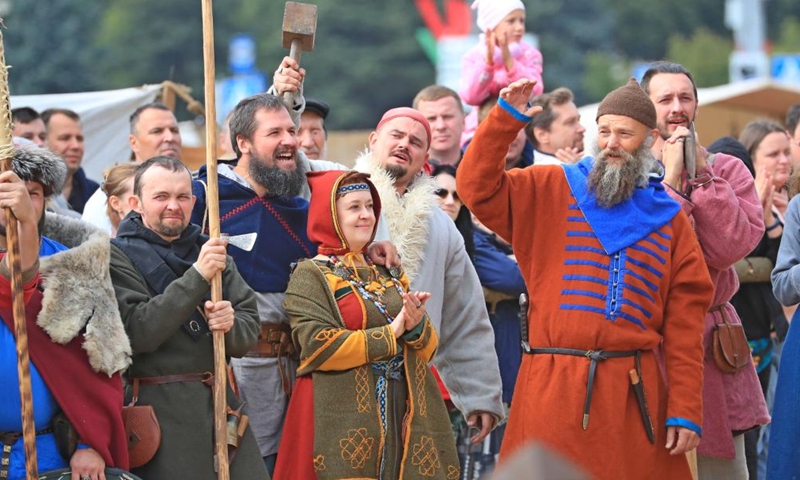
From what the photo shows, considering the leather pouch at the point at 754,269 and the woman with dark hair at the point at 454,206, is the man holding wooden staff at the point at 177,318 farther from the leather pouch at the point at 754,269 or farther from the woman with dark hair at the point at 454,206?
the leather pouch at the point at 754,269

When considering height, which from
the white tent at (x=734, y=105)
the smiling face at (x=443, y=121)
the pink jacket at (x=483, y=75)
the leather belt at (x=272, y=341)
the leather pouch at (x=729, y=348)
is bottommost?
the leather pouch at (x=729, y=348)

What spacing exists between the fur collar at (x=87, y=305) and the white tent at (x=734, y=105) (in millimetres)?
6364

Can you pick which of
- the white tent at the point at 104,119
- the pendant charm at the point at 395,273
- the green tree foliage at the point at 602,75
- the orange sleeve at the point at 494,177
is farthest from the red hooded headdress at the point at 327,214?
the green tree foliage at the point at 602,75

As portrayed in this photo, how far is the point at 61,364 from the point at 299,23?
1.94m

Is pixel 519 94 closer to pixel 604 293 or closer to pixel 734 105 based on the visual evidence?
pixel 604 293

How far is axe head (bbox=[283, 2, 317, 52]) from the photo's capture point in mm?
6543

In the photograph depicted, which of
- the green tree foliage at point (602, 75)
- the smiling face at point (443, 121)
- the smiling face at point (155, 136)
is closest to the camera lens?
the smiling face at point (443, 121)

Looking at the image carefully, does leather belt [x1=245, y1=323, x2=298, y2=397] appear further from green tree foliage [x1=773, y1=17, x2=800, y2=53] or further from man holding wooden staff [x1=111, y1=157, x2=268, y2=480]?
green tree foliage [x1=773, y1=17, x2=800, y2=53]

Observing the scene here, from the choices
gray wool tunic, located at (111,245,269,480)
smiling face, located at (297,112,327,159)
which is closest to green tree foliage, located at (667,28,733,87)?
smiling face, located at (297,112,327,159)

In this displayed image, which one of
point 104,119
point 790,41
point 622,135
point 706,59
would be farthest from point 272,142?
point 790,41

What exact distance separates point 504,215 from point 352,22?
162 feet

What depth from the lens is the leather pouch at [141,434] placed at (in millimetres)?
5629

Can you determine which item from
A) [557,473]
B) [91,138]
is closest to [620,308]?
[557,473]

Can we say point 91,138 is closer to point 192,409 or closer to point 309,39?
point 309,39
